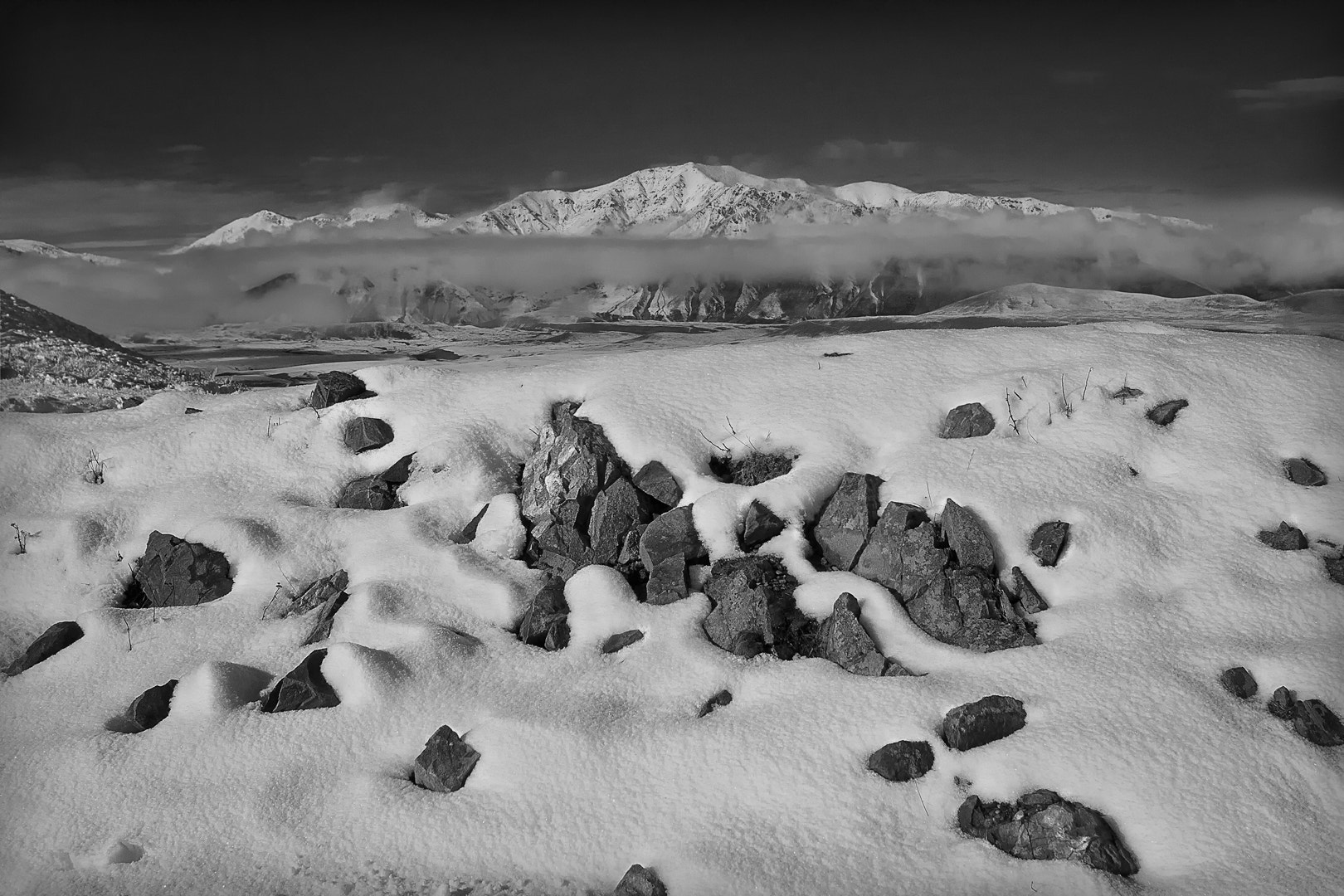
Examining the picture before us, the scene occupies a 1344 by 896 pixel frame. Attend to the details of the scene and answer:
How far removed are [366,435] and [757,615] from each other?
7.25 metres

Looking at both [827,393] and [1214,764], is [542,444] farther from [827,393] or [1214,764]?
[1214,764]

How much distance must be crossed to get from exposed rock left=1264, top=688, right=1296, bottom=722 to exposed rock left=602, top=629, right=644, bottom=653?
6.34 m

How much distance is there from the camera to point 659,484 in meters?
11.5

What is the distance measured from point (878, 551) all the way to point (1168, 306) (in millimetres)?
125673

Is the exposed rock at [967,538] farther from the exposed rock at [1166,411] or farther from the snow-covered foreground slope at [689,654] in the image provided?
the exposed rock at [1166,411]

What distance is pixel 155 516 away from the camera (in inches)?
469

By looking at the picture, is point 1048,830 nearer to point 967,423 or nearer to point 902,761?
point 902,761

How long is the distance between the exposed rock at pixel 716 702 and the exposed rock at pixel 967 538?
3355 millimetres

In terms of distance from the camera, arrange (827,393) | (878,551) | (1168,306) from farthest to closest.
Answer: (1168,306)
(827,393)
(878,551)

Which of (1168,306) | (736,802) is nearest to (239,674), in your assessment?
(736,802)

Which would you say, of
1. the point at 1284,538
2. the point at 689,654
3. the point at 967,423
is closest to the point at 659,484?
the point at 689,654

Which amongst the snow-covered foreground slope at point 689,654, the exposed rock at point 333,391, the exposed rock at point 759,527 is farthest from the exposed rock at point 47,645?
the exposed rock at point 759,527

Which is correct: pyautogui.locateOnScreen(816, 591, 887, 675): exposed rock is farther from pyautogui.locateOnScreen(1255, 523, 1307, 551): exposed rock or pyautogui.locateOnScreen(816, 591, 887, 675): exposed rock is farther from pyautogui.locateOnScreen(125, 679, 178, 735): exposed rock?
pyautogui.locateOnScreen(125, 679, 178, 735): exposed rock

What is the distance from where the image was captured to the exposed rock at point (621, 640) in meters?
9.66
